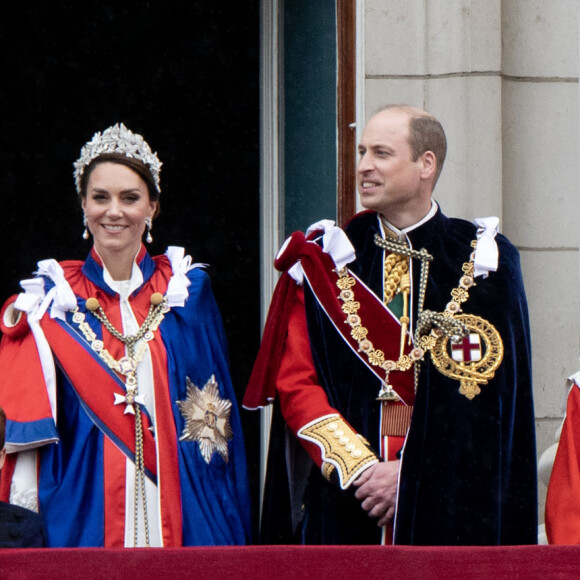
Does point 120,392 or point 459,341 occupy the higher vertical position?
point 459,341

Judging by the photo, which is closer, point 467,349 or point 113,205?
point 467,349

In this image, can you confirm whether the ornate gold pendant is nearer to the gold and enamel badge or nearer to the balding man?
the balding man

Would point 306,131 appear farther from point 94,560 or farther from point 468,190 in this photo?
point 94,560

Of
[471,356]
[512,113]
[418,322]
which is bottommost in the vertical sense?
[471,356]

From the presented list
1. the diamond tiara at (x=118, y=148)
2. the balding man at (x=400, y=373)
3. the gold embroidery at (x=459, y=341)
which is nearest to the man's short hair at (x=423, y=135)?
the balding man at (x=400, y=373)

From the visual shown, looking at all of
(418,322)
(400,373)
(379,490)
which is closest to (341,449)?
(379,490)

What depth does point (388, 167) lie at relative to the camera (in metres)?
4.10

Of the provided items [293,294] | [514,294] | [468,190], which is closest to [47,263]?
[293,294]

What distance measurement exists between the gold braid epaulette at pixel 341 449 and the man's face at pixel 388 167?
69 centimetres

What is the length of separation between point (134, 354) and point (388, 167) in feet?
3.18

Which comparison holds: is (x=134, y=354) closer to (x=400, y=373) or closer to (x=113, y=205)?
(x=113, y=205)

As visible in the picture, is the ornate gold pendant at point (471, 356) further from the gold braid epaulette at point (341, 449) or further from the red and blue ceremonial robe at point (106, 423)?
the red and blue ceremonial robe at point (106, 423)

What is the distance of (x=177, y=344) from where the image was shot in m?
4.23

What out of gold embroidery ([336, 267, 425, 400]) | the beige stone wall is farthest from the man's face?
Answer: the beige stone wall
